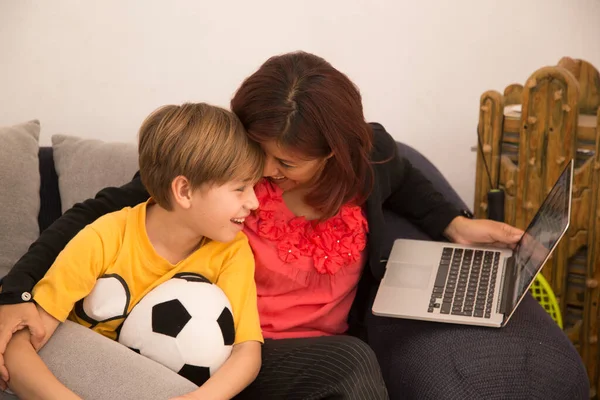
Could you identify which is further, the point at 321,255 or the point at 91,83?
the point at 91,83

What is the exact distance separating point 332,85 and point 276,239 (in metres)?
0.34

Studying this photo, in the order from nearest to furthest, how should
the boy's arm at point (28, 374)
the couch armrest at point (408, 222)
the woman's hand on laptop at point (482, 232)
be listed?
the boy's arm at point (28, 374) → the woman's hand on laptop at point (482, 232) → the couch armrest at point (408, 222)

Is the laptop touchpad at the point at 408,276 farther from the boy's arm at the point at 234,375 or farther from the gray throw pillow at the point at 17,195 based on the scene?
the gray throw pillow at the point at 17,195

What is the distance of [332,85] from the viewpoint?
1382 mm

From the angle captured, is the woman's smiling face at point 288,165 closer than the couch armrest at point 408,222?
Yes

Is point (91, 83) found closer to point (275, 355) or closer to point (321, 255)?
point (321, 255)

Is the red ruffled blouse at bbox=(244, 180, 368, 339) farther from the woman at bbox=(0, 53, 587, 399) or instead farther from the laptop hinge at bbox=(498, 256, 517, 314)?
the laptop hinge at bbox=(498, 256, 517, 314)

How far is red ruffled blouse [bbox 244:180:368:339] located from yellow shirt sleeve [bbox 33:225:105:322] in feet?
1.06

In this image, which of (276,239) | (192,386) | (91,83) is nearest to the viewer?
(192,386)

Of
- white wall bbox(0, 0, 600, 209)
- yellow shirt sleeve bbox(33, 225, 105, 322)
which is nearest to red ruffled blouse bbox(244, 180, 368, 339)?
yellow shirt sleeve bbox(33, 225, 105, 322)

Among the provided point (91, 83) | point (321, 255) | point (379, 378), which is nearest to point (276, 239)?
point (321, 255)

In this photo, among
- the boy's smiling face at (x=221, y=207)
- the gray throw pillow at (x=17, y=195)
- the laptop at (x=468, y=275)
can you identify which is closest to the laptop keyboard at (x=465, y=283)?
the laptop at (x=468, y=275)

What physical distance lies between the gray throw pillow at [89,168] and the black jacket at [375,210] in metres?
0.24

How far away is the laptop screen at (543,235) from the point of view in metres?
1.34
